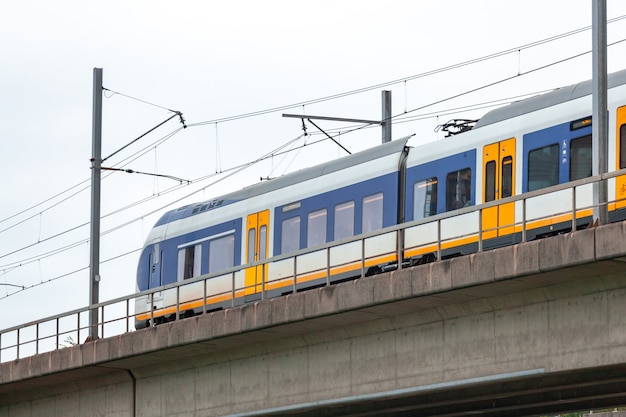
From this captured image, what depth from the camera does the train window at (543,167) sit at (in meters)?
24.8

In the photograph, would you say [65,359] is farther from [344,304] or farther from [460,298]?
[460,298]

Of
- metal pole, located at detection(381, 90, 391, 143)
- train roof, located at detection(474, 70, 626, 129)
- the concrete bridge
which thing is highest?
metal pole, located at detection(381, 90, 391, 143)

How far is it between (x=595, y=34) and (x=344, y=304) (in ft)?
19.0

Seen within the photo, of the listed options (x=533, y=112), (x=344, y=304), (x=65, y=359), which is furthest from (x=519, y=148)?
(x=65, y=359)

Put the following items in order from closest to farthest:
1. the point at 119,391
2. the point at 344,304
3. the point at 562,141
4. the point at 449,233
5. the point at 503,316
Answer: the point at 503,316, the point at 344,304, the point at 562,141, the point at 449,233, the point at 119,391

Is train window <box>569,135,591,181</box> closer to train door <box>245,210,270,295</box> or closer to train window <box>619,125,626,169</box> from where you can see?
→ train window <box>619,125,626,169</box>

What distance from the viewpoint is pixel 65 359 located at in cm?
3086

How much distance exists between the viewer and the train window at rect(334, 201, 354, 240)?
3020 cm

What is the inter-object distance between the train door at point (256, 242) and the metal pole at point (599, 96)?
13257mm

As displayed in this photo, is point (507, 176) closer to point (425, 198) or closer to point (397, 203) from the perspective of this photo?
point (425, 198)

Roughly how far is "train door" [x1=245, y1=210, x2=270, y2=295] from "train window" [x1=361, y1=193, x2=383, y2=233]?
3.86 meters

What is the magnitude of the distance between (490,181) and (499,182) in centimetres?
25

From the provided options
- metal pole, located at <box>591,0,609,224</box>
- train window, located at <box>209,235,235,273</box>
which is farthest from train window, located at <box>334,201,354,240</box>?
metal pole, located at <box>591,0,609,224</box>

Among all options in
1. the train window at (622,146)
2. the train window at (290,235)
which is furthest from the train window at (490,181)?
the train window at (290,235)
